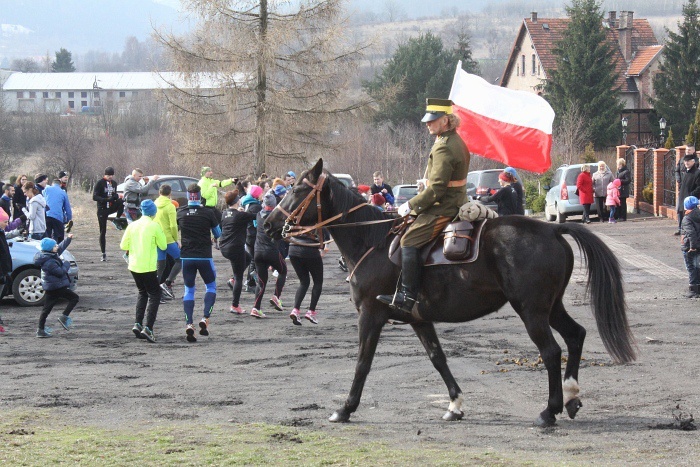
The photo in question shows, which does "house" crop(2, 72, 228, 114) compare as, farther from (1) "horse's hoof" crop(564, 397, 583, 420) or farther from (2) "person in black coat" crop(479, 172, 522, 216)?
(1) "horse's hoof" crop(564, 397, 583, 420)

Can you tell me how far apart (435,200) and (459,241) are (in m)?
0.42

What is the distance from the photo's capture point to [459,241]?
816 centimetres

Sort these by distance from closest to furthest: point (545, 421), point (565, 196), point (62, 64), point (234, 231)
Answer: point (545, 421) < point (234, 231) < point (565, 196) < point (62, 64)

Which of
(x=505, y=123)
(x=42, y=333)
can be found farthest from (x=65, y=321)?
(x=505, y=123)

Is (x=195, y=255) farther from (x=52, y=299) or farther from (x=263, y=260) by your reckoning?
(x=52, y=299)

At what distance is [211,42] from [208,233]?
24.9 m

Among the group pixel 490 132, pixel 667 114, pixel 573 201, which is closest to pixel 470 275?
pixel 490 132

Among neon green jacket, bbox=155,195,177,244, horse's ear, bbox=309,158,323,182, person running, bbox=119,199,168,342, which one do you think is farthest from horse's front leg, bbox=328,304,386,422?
neon green jacket, bbox=155,195,177,244

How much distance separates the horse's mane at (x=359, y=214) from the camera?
884 centimetres

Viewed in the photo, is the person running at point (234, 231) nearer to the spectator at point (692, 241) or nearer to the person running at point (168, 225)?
the person running at point (168, 225)

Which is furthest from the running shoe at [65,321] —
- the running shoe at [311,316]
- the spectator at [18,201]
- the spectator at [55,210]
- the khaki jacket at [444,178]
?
the spectator at [18,201]

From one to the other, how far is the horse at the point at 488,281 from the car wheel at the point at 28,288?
9.32 meters

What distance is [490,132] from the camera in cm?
1728

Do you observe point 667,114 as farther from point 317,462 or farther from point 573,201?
point 317,462
